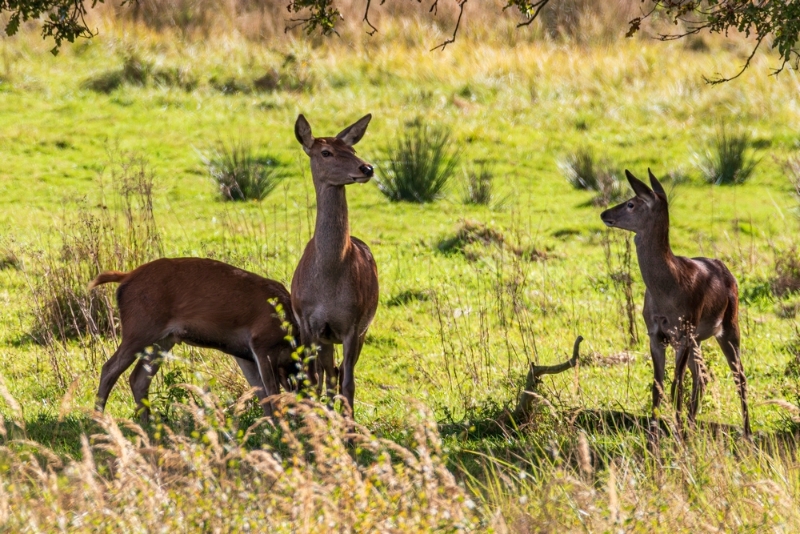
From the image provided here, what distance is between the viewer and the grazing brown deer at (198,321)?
25.1ft

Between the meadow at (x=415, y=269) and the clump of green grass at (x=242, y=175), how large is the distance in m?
0.25

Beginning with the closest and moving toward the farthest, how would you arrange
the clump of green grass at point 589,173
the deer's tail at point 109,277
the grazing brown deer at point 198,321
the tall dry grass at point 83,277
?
the grazing brown deer at point 198,321, the deer's tail at point 109,277, the tall dry grass at point 83,277, the clump of green grass at point 589,173

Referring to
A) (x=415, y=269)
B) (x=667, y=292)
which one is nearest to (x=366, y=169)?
(x=667, y=292)

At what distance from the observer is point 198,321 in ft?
25.3

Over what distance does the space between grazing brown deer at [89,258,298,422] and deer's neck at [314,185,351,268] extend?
524mm

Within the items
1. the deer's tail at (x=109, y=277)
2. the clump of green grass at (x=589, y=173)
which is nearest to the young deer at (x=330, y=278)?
the deer's tail at (x=109, y=277)

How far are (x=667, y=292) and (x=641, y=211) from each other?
0.56m

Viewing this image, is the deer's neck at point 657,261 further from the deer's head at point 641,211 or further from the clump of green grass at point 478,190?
the clump of green grass at point 478,190

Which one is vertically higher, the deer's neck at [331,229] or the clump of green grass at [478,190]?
the deer's neck at [331,229]

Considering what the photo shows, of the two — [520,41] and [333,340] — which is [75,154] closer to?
[333,340]

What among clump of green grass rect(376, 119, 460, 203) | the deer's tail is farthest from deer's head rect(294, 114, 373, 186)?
clump of green grass rect(376, 119, 460, 203)

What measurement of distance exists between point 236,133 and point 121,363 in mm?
10655

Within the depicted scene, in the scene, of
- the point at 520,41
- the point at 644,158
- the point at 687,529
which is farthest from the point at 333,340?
the point at 520,41

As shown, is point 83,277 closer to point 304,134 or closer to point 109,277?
point 109,277
